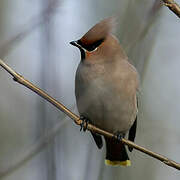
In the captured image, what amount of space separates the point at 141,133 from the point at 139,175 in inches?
44.4

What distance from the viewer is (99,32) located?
394 centimetres

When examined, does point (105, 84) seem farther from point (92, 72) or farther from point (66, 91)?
point (66, 91)

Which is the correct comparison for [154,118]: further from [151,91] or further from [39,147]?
[39,147]

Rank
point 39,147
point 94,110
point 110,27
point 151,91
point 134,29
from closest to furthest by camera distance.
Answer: point 39,147 < point 134,29 < point 110,27 < point 94,110 < point 151,91

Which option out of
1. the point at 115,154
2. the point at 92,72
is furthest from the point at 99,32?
the point at 115,154

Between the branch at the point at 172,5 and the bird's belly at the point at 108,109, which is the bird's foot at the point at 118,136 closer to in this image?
the bird's belly at the point at 108,109

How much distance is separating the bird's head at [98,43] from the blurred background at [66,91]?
13 centimetres

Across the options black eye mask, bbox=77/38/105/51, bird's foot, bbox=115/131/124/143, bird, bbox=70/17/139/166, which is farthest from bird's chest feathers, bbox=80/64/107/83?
bird's foot, bbox=115/131/124/143

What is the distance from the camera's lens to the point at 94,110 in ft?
13.6

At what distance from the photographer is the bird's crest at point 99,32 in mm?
3789

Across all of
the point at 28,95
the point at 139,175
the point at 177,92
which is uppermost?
the point at 177,92

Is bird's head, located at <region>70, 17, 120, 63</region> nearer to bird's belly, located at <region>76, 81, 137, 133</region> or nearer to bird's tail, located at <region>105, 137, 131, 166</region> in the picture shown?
bird's belly, located at <region>76, 81, 137, 133</region>

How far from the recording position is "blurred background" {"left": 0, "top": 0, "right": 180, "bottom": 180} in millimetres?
2975

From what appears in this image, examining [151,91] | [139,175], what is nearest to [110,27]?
[139,175]
